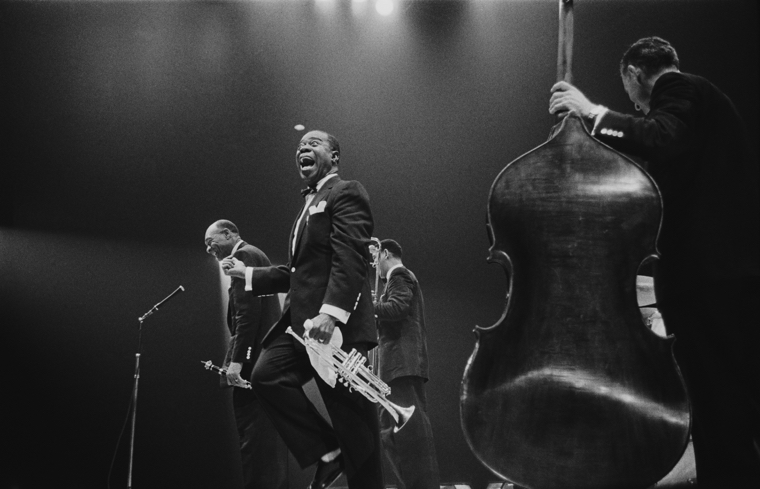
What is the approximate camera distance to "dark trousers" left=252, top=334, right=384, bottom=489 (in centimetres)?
254

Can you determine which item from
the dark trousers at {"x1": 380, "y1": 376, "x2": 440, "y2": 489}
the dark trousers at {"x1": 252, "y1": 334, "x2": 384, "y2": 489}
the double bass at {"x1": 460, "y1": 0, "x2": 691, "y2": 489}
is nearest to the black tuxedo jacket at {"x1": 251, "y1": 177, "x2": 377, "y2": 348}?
the dark trousers at {"x1": 252, "y1": 334, "x2": 384, "y2": 489}

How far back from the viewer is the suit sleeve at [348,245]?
8.66 ft

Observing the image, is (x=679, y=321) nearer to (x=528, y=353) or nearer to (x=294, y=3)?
(x=528, y=353)

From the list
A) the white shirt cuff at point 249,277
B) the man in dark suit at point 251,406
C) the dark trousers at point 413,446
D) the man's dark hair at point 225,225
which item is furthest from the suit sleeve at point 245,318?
the white shirt cuff at point 249,277

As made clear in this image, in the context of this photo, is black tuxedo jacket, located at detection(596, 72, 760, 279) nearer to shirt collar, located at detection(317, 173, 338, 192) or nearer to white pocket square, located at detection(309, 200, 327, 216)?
white pocket square, located at detection(309, 200, 327, 216)

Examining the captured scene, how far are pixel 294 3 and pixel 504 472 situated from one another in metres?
5.00

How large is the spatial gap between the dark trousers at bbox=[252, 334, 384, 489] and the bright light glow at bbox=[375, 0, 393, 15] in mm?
3773

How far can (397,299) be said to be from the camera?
13.4 ft

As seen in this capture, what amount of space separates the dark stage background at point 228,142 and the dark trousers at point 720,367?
3.71m

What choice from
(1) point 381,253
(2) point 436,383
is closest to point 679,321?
(1) point 381,253

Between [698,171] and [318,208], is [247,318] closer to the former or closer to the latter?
[318,208]

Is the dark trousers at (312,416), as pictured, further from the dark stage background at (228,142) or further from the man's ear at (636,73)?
the dark stage background at (228,142)

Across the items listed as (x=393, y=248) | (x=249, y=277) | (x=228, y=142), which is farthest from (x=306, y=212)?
(x=228, y=142)

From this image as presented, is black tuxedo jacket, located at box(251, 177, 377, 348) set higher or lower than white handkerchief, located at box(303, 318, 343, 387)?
higher
